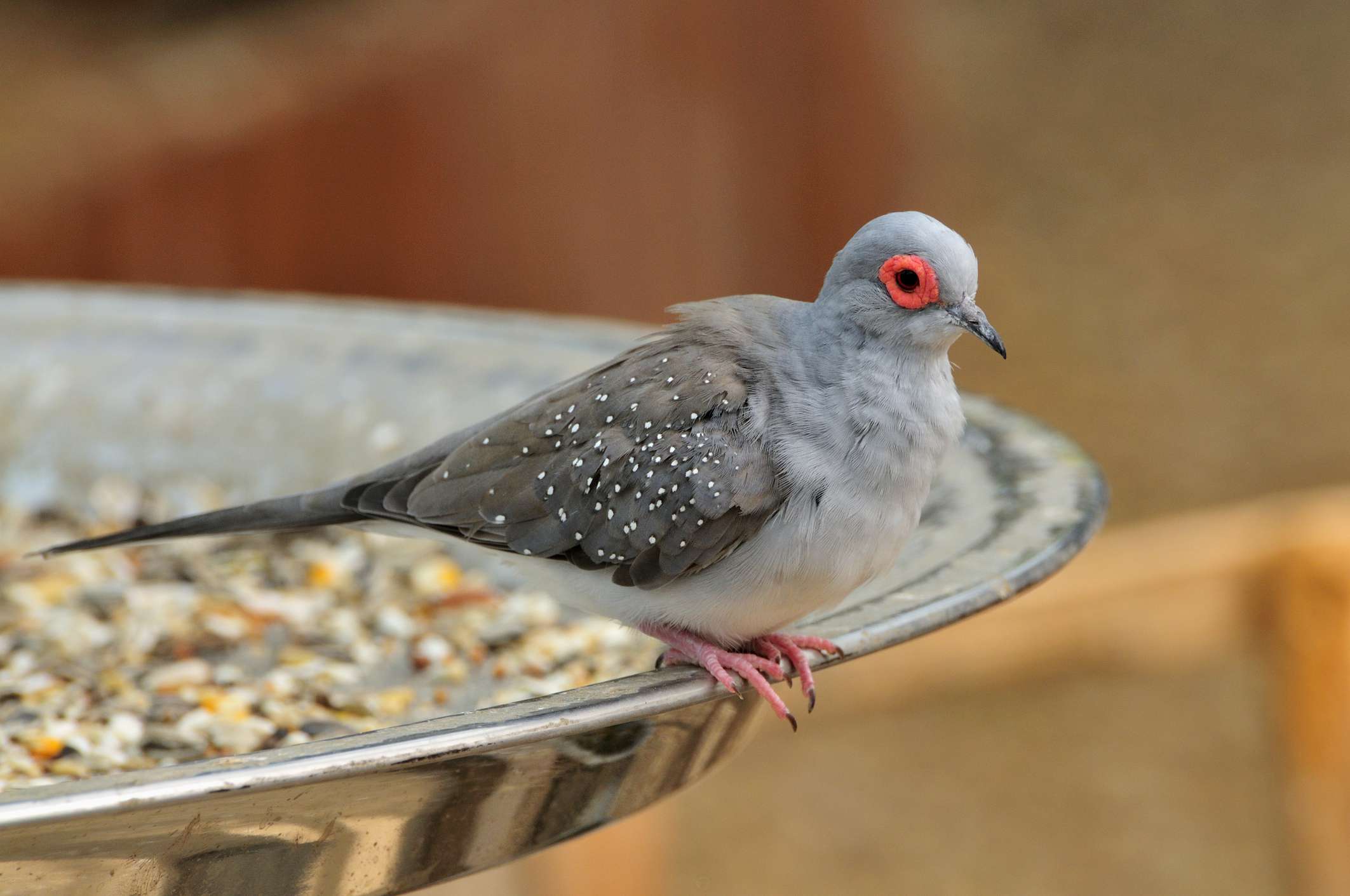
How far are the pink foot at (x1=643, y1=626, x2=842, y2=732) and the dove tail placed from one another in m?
0.44

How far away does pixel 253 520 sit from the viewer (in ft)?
6.63

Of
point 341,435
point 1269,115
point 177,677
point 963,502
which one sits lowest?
point 177,677

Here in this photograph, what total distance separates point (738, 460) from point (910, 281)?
0.94 feet

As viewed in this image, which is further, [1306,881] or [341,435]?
[1306,881]

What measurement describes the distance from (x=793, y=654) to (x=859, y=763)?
488 centimetres

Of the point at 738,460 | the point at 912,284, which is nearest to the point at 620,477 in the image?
the point at 738,460

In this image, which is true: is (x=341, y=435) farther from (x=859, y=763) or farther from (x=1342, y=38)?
(x=1342, y=38)

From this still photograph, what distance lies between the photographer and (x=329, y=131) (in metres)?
5.49

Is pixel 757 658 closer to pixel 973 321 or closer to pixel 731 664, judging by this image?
pixel 731 664

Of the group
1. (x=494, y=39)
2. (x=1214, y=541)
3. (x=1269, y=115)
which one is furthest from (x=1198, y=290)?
(x=1214, y=541)

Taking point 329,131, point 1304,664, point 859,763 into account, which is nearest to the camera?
point 1304,664

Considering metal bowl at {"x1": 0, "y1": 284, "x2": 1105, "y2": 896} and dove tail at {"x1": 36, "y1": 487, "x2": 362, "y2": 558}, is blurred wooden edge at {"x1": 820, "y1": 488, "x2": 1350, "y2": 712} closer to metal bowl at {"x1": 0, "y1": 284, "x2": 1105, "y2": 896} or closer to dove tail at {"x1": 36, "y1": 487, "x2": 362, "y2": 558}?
metal bowl at {"x1": 0, "y1": 284, "x2": 1105, "y2": 896}

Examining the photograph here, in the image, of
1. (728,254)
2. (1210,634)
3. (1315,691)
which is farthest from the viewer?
(728,254)

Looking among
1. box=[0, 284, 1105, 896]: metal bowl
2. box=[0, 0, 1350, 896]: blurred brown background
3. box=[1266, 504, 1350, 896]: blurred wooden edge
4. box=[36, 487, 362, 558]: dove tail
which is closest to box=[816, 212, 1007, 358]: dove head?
box=[0, 284, 1105, 896]: metal bowl
